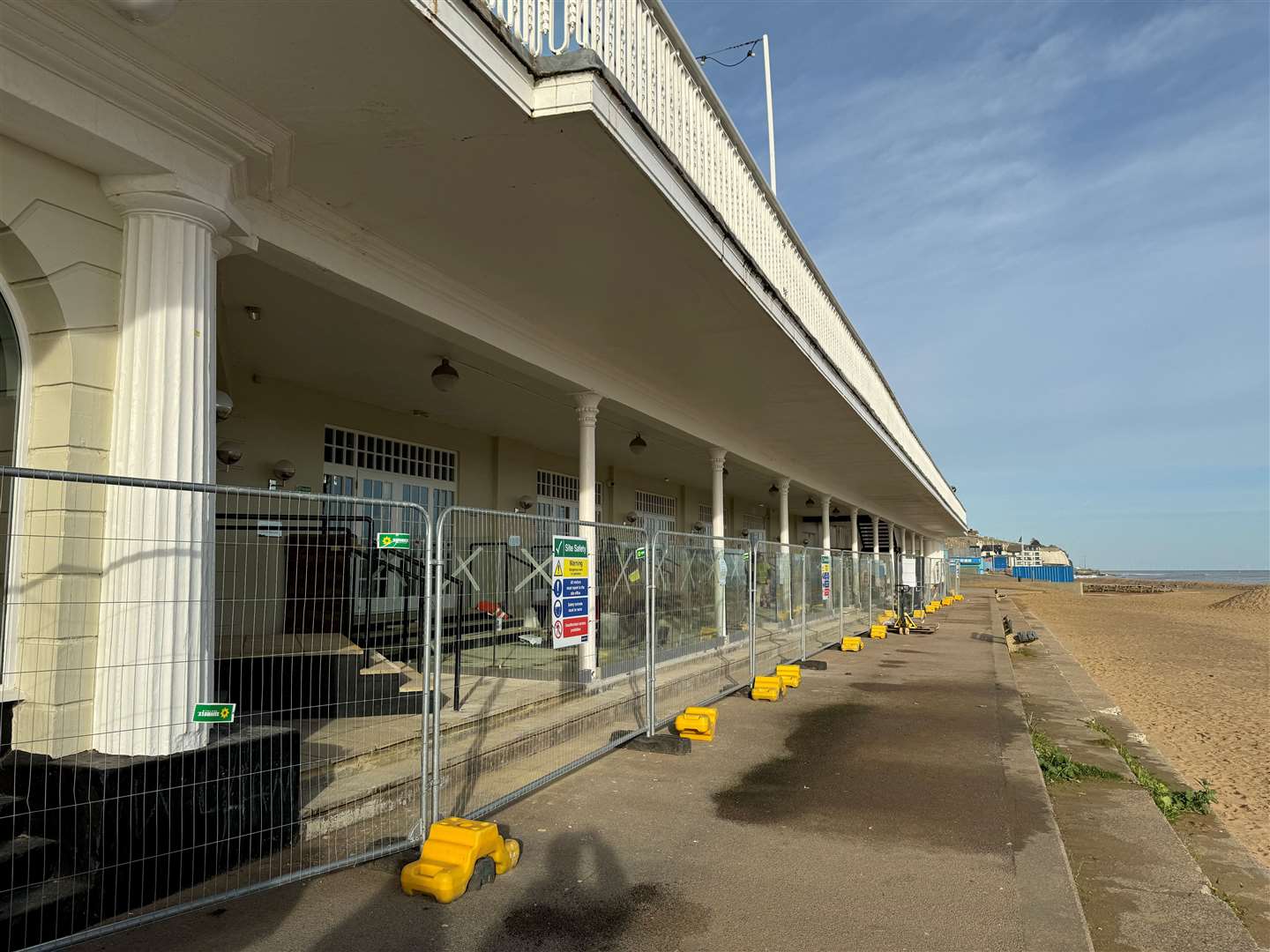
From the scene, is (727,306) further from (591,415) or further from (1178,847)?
(1178,847)

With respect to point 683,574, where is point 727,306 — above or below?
above

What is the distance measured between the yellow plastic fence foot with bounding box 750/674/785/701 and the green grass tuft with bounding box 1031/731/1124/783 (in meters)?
2.80

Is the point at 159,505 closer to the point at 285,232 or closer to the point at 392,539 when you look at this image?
the point at 392,539

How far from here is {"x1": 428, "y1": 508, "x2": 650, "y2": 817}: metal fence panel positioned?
543cm

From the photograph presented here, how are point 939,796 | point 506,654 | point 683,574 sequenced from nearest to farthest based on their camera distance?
1. point 939,796
2. point 506,654
3. point 683,574

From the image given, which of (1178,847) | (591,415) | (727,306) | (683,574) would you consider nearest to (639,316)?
(727,306)

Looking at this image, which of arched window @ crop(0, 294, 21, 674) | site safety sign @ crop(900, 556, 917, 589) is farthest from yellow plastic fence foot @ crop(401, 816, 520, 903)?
site safety sign @ crop(900, 556, 917, 589)

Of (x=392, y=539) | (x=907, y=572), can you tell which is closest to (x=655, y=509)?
(x=907, y=572)

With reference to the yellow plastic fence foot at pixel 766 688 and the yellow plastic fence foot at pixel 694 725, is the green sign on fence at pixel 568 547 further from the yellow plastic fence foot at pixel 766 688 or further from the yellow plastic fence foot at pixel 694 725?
the yellow plastic fence foot at pixel 766 688

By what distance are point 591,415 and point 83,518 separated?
5890mm

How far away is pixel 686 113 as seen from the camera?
222 inches

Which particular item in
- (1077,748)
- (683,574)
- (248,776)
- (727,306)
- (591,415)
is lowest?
(1077,748)

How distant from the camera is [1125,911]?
153 inches

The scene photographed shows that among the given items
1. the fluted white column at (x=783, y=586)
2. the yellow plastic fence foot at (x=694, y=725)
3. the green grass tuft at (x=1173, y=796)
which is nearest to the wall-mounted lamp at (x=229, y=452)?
the yellow plastic fence foot at (x=694, y=725)
